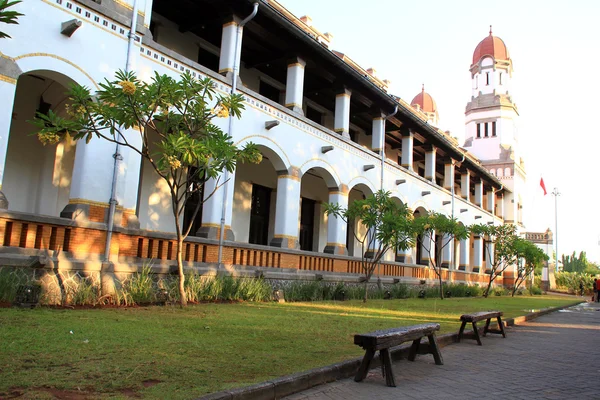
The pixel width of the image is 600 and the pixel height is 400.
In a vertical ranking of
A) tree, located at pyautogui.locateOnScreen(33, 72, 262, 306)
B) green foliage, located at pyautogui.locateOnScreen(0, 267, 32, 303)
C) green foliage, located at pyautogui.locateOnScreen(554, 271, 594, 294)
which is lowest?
green foliage, located at pyautogui.locateOnScreen(0, 267, 32, 303)

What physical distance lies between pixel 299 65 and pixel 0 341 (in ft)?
41.5

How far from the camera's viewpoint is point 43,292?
8.17 metres

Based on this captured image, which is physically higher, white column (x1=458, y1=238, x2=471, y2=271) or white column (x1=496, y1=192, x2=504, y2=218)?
white column (x1=496, y1=192, x2=504, y2=218)

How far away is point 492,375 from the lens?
596 cm

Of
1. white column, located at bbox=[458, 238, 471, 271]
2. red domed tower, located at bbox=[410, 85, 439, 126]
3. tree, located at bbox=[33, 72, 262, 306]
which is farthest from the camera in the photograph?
red domed tower, located at bbox=[410, 85, 439, 126]

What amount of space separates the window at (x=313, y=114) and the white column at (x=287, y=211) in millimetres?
5301

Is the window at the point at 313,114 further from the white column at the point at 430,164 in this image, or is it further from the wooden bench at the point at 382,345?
the wooden bench at the point at 382,345

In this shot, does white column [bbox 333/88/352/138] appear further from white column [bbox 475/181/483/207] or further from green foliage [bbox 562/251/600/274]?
green foliage [bbox 562/251/600/274]

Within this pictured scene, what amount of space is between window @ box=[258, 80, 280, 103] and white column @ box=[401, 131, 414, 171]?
300 inches

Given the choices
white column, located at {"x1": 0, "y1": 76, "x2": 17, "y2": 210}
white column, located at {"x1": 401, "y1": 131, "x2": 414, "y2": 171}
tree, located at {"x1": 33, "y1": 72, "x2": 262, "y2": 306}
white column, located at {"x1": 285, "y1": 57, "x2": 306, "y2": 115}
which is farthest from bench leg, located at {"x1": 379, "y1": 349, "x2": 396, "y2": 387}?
white column, located at {"x1": 401, "y1": 131, "x2": 414, "y2": 171}

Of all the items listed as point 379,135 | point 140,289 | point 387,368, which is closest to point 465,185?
point 379,135

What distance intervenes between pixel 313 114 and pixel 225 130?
8339mm

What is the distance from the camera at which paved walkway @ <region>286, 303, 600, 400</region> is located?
16.0 ft

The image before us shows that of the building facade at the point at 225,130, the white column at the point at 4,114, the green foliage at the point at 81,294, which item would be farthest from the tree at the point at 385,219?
the white column at the point at 4,114
